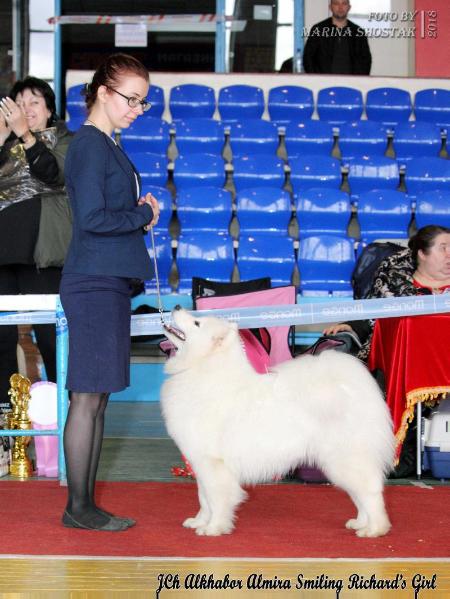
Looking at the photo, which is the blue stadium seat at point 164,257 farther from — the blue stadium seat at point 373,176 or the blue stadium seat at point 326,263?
the blue stadium seat at point 373,176

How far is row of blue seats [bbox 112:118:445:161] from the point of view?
27.3ft

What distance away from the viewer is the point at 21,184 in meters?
4.15

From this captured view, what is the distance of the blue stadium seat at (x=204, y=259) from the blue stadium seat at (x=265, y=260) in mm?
103

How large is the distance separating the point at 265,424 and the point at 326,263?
406 centimetres

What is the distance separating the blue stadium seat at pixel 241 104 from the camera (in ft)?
29.5

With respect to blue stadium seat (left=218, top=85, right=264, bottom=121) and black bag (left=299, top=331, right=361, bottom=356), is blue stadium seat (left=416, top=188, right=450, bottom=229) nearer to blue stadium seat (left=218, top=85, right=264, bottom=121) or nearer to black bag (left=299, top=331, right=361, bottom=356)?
blue stadium seat (left=218, top=85, right=264, bottom=121)

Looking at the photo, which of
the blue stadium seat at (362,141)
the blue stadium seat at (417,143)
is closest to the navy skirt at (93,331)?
the blue stadium seat at (362,141)

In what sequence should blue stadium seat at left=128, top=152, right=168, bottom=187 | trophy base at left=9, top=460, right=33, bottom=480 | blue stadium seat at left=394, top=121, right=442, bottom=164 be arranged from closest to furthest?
1. trophy base at left=9, top=460, right=33, bottom=480
2. blue stadium seat at left=128, top=152, right=168, bottom=187
3. blue stadium seat at left=394, top=121, right=442, bottom=164

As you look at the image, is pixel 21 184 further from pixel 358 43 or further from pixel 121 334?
pixel 358 43

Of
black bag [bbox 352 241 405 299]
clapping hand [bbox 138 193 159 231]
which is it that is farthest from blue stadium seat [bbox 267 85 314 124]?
clapping hand [bbox 138 193 159 231]

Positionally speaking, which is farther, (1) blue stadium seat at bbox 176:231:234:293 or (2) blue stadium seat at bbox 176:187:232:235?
(2) blue stadium seat at bbox 176:187:232:235

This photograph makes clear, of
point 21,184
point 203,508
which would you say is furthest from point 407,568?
point 21,184

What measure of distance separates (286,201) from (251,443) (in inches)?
182

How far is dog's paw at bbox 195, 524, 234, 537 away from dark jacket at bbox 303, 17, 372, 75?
7.41m
